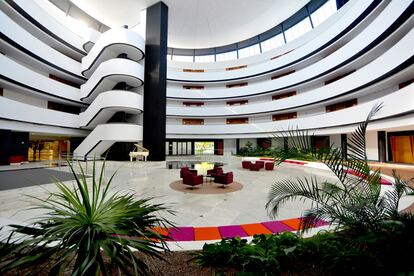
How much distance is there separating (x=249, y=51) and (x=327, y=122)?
15.2 metres

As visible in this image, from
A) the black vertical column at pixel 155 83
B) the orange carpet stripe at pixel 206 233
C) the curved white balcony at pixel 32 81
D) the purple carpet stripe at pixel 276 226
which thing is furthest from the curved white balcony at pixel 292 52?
the orange carpet stripe at pixel 206 233

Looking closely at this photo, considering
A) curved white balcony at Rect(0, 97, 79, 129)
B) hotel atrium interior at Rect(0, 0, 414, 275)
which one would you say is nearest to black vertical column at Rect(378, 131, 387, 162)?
hotel atrium interior at Rect(0, 0, 414, 275)

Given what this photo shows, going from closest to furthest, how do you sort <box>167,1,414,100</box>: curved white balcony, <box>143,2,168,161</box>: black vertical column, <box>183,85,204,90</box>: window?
<box>167,1,414,100</box>: curved white balcony < <box>143,2,168,161</box>: black vertical column < <box>183,85,204,90</box>: window

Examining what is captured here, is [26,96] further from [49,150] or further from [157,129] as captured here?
[157,129]

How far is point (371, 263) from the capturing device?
6.15ft

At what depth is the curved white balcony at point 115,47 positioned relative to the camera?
14.3 meters

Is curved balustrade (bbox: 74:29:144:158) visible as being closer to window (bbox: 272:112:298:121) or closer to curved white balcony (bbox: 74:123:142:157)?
curved white balcony (bbox: 74:123:142:157)

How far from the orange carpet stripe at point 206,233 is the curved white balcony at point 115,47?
1550 cm

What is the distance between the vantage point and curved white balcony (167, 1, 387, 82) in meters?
14.1

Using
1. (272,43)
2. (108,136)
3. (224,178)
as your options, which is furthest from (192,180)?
(272,43)

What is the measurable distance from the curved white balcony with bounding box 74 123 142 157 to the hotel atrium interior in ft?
0.28

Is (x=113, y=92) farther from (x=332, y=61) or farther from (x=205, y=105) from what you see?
(x=332, y=61)

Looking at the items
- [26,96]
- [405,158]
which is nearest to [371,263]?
[405,158]

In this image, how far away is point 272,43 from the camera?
75.3 feet
